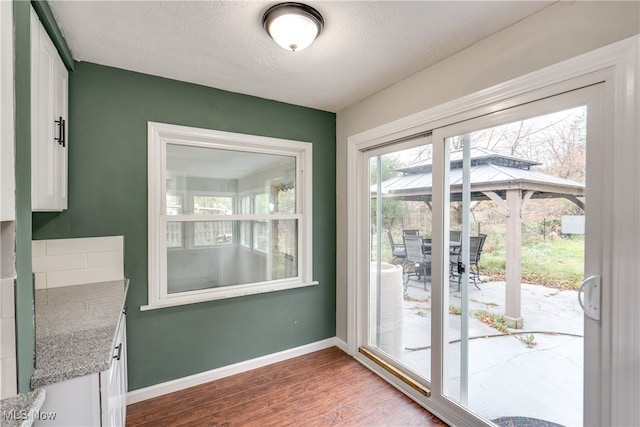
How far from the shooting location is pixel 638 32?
123 centimetres

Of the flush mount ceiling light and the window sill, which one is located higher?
the flush mount ceiling light

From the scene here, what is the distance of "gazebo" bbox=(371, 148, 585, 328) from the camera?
1.59 metres

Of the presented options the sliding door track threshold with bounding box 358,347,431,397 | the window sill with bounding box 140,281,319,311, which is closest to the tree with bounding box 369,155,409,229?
the window sill with bounding box 140,281,319,311

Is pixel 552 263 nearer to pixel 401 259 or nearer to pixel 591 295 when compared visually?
pixel 591 295

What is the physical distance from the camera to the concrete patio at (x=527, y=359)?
5.02 ft

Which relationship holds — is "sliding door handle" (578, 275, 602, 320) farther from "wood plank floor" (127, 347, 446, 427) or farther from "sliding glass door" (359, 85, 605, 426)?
"wood plank floor" (127, 347, 446, 427)

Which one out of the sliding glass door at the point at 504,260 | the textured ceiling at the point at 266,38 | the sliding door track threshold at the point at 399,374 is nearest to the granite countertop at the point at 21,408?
the textured ceiling at the point at 266,38

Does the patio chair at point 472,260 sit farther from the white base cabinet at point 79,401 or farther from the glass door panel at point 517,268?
the white base cabinet at point 79,401

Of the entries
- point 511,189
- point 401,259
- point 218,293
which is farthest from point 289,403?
point 511,189

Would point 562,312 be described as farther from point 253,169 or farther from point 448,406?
point 253,169

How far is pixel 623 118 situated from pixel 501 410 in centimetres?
169

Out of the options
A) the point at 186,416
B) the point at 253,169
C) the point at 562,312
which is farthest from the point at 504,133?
the point at 186,416

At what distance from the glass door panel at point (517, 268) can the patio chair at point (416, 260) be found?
212 mm

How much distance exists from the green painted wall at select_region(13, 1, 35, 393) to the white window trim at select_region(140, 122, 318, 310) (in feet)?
4.02
